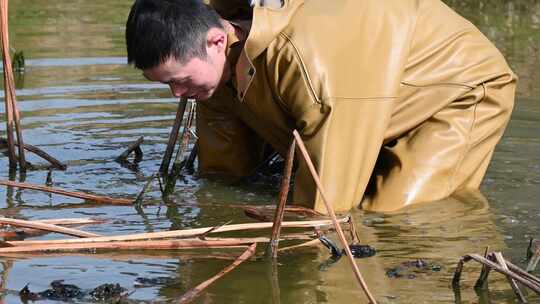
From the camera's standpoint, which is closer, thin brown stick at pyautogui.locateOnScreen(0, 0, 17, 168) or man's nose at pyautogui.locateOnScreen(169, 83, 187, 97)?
man's nose at pyautogui.locateOnScreen(169, 83, 187, 97)

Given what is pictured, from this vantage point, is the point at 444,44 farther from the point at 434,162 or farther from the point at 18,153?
the point at 18,153

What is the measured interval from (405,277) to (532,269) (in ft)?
1.68

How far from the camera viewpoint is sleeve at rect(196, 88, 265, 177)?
6.55 metres

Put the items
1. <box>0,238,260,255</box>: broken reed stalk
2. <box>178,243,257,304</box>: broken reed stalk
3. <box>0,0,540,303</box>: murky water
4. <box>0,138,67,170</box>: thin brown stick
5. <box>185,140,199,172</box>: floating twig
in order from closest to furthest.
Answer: <box>178,243,257,304</box>: broken reed stalk → <box>0,0,540,303</box>: murky water → <box>0,238,260,255</box>: broken reed stalk → <box>0,138,67,170</box>: thin brown stick → <box>185,140,199,172</box>: floating twig

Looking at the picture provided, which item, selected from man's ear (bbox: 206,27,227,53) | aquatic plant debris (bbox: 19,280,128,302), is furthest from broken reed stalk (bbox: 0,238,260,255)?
man's ear (bbox: 206,27,227,53)

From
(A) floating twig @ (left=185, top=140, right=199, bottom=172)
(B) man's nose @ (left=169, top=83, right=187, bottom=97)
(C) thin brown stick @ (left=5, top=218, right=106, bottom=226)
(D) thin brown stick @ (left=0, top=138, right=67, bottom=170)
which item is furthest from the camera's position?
(A) floating twig @ (left=185, top=140, right=199, bottom=172)

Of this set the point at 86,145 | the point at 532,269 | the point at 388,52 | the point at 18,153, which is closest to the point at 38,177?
the point at 18,153

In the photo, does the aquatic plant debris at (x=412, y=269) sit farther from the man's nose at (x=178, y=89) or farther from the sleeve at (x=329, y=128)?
the man's nose at (x=178, y=89)

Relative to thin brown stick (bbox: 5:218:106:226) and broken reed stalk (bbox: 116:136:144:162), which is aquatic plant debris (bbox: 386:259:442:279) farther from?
broken reed stalk (bbox: 116:136:144:162)

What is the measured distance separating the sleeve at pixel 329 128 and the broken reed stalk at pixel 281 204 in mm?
507

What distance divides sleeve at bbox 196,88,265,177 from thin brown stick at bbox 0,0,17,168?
39.7 inches

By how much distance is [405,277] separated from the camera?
16.2 ft

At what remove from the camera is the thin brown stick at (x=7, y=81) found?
21.4 ft

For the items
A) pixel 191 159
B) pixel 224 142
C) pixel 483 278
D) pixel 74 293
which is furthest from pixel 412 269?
pixel 191 159
